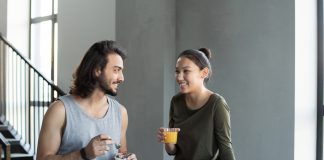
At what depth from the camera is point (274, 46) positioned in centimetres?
322

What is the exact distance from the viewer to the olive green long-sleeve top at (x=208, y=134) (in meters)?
2.20

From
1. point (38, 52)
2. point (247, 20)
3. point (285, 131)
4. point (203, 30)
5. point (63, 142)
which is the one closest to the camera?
point (63, 142)

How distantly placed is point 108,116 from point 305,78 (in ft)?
5.77

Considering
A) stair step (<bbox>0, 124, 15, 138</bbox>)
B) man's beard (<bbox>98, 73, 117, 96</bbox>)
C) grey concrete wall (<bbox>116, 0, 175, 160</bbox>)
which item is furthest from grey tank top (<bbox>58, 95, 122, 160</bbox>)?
stair step (<bbox>0, 124, 15, 138</bbox>)

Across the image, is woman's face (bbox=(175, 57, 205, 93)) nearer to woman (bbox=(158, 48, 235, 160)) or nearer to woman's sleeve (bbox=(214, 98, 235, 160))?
woman (bbox=(158, 48, 235, 160))

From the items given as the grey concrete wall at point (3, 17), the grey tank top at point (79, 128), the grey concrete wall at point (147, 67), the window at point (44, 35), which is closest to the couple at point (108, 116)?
the grey tank top at point (79, 128)

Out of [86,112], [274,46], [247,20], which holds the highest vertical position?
[247,20]

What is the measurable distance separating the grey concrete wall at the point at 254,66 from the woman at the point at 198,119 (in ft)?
3.24

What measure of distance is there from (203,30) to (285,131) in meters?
1.04

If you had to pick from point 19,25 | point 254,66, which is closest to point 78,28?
point 19,25

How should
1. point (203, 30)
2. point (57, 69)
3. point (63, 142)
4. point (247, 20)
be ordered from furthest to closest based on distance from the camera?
point (57, 69), point (203, 30), point (247, 20), point (63, 142)

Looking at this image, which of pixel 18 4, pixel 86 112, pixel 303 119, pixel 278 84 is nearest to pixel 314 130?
pixel 303 119

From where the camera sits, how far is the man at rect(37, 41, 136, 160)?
1.81m

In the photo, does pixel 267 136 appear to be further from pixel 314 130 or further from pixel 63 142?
pixel 63 142
